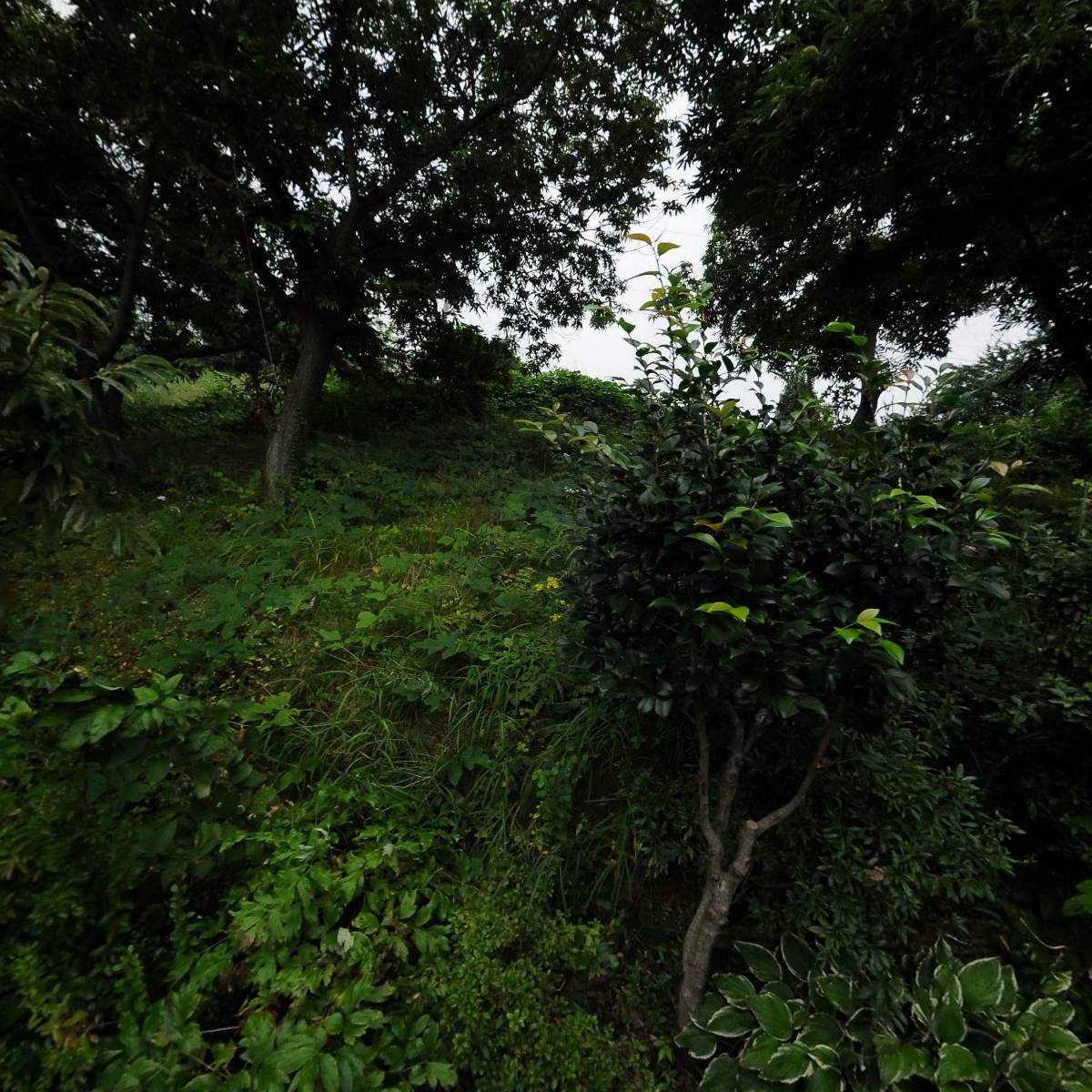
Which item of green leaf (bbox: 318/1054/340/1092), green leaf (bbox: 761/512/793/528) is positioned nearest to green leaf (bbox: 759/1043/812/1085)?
green leaf (bbox: 318/1054/340/1092)

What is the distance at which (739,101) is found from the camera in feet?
14.4

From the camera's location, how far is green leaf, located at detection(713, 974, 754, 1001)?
4.99ft

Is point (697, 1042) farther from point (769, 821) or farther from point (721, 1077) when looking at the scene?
point (769, 821)

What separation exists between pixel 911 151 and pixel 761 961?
5644 millimetres

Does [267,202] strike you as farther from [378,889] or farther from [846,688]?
[846,688]

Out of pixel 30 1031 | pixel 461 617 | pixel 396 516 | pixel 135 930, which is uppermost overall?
pixel 396 516

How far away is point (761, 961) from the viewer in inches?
63.7

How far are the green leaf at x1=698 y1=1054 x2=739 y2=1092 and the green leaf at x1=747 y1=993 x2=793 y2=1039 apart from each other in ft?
0.48

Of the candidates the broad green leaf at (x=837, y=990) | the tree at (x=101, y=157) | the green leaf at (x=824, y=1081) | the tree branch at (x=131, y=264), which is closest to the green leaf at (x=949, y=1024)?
the broad green leaf at (x=837, y=990)

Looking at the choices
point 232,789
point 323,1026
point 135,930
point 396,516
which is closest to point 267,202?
point 396,516

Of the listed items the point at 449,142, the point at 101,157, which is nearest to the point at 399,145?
the point at 449,142

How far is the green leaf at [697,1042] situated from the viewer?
1485 mm

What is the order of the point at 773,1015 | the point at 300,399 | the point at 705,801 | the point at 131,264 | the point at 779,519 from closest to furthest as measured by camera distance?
the point at 779,519 → the point at 773,1015 → the point at 705,801 → the point at 131,264 → the point at 300,399

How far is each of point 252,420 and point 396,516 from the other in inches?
189
